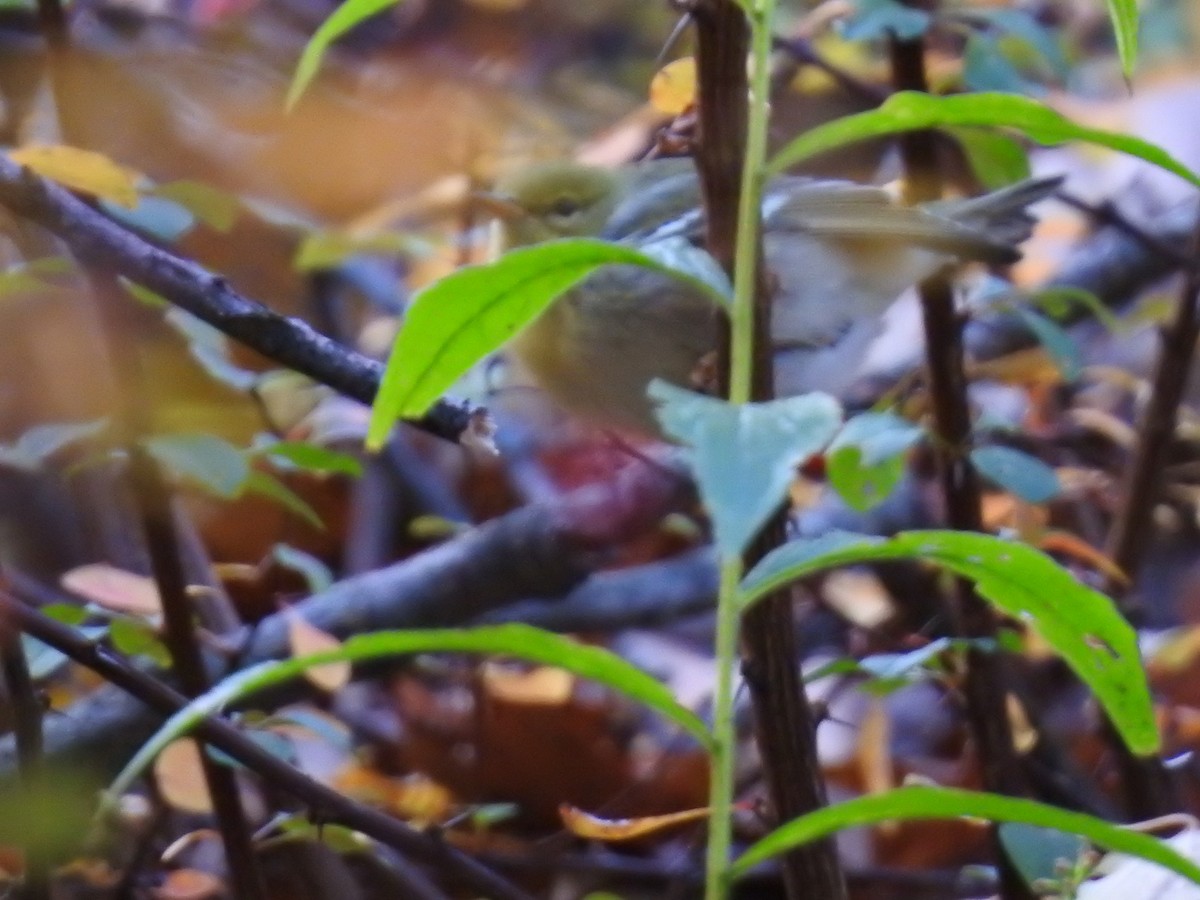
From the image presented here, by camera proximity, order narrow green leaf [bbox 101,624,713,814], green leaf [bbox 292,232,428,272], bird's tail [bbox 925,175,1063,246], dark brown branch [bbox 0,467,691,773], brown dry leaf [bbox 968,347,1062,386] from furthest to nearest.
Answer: bird's tail [bbox 925,175,1063,246] < brown dry leaf [bbox 968,347,1062,386] < green leaf [bbox 292,232,428,272] < dark brown branch [bbox 0,467,691,773] < narrow green leaf [bbox 101,624,713,814]

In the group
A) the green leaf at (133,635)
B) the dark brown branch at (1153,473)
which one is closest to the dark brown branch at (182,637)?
the green leaf at (133,635)

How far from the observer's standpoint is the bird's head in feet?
8.22

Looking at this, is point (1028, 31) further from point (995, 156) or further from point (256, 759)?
point (256, 759)

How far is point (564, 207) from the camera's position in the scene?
8.35ft

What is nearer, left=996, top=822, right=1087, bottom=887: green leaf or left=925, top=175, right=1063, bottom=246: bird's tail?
left=996, top=822, right=1087, bottom=887: green leaf

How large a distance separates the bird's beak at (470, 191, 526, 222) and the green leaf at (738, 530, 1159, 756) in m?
1.83

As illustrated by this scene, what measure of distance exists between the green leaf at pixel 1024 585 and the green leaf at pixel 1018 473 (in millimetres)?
611

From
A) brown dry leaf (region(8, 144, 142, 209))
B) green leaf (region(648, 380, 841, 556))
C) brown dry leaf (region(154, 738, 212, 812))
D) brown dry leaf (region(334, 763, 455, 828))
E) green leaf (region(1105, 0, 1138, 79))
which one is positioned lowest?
brown dry leaf (region(334, 763, 455, 828))

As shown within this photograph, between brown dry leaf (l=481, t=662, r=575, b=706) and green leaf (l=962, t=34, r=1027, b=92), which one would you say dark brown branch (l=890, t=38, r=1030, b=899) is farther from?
brown dry leaf (l=481, t=662, r=575, b=706)

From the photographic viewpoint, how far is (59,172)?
1.14 m

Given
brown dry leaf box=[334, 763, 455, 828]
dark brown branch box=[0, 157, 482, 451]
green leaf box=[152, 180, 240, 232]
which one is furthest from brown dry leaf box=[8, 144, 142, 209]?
brown dry leaf box=[334, 763, 455, 828]

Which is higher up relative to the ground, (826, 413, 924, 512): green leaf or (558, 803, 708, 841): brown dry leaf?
(826, 413, 924, 512): green leaf

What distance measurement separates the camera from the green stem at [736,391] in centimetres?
63

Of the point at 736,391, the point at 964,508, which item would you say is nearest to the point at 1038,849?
the point at 964,508
